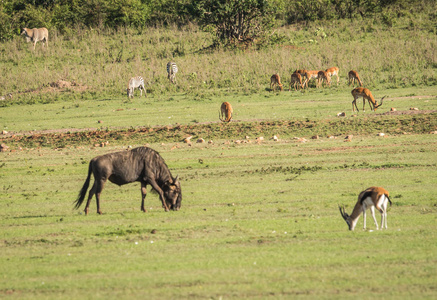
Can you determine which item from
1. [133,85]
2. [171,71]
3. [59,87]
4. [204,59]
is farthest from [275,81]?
[59,87]

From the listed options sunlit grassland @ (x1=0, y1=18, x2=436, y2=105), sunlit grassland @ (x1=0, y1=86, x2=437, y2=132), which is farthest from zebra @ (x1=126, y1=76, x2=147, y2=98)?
sunlit grassland @ (x1=0, y1=18, x2=436, y2=105)

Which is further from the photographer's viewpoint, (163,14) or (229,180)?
(163,14)

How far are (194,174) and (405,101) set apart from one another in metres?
13.2

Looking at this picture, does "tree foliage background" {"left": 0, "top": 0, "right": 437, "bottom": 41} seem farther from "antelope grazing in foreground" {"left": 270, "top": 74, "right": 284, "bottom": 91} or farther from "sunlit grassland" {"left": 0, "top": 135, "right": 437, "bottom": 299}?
"sunlit grassland" {"left": 0, "top": 135, "right": 437, "bottom": 299}

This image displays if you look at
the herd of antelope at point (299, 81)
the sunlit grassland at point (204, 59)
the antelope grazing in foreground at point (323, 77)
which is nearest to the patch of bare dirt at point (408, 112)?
the herd of antelope at point (299, 81)

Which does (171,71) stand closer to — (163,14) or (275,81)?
(275,81)

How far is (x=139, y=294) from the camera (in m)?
7.92

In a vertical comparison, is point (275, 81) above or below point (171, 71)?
below

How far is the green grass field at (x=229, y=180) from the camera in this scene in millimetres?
8469

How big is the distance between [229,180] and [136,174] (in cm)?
354

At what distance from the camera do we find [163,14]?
51.0m

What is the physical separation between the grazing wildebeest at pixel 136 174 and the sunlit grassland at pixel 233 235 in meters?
0.33

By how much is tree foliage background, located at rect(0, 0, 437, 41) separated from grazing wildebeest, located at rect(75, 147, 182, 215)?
29.8 metres

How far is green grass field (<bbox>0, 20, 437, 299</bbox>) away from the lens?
333 inches
